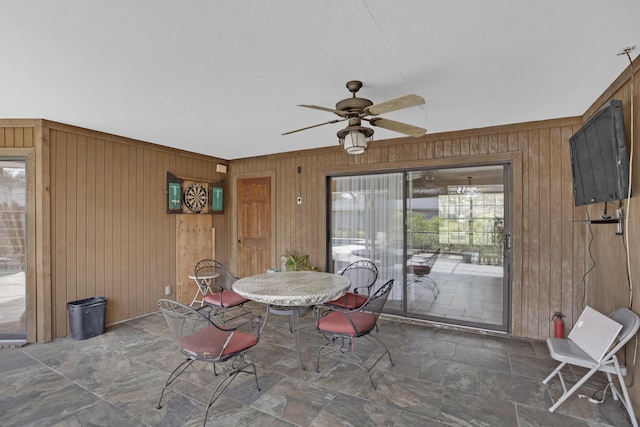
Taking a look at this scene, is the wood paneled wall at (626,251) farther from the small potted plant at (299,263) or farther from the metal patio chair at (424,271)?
the small potted plant at (299,263)

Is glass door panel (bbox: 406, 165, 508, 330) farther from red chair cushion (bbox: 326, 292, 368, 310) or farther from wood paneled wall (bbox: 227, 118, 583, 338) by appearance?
red chair cushion (bbox: 326, 292, 368, 310)

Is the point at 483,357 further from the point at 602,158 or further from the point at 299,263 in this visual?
the point at 299,263

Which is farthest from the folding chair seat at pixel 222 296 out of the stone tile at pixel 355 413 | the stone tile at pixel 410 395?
the stone tile at pixel 410 395

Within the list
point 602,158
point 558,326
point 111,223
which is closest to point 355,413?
point 558,326

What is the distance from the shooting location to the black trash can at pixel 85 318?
360 centimetres

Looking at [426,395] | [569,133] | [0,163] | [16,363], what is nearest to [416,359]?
[426,395]

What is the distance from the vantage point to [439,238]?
4168mm

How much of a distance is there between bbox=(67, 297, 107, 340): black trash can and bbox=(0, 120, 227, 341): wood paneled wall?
18 centimetres

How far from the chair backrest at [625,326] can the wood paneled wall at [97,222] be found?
17.3 ft

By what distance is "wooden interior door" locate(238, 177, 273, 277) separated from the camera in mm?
5547

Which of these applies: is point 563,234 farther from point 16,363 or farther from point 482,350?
point 16,363

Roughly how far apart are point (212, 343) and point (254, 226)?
3.40 meters

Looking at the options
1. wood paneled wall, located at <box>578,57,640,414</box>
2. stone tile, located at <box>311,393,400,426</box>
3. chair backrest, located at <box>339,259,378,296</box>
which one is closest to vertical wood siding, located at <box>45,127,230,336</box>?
chair backrest, located at <box>339,259,378,296</box>

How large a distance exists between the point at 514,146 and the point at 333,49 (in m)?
2.79
